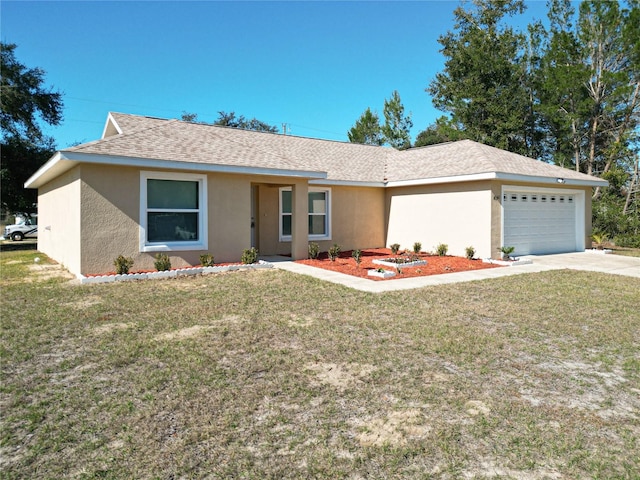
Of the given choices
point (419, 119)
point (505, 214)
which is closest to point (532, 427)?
point (505, 214)

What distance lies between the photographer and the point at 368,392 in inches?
155

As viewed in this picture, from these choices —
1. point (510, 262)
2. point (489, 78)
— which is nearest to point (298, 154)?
point (510, 262)

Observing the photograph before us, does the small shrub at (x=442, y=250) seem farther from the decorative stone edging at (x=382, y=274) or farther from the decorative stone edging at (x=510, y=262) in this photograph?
the decorative stone edging at (x=382, y=274)

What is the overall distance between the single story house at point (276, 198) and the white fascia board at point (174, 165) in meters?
0.03

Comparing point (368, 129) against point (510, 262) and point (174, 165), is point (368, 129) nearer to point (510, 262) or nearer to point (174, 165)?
point (510, 262)

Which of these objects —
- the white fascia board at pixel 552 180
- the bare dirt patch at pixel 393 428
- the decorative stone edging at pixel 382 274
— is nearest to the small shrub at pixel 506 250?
the white fascia board at pixel 552 180

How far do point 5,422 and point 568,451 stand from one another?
4.27 meters

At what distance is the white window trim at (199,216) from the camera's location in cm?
1061

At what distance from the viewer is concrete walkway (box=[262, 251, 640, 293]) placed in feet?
30.8

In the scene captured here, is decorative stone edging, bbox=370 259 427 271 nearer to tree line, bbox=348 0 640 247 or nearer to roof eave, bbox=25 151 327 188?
roof eave, bbox=25 151 327 188

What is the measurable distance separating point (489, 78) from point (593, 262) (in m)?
21.8

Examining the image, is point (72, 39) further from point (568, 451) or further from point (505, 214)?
point (568, 451)

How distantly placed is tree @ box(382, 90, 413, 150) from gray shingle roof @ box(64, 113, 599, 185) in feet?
77.8

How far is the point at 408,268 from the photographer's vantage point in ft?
39.0
